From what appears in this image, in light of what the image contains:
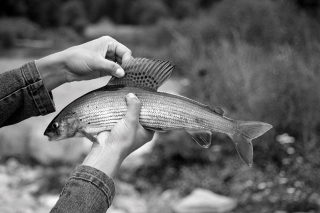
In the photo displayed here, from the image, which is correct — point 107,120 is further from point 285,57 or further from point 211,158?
point 285,57

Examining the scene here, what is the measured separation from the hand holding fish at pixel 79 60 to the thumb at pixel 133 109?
315mm

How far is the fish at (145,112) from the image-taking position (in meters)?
2.09

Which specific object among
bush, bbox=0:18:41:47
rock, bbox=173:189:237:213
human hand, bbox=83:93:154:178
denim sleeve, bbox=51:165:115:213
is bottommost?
denim sleeve, bbox=51:165:115:213

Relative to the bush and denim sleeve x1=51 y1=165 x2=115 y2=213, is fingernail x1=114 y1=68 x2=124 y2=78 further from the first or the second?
the bush

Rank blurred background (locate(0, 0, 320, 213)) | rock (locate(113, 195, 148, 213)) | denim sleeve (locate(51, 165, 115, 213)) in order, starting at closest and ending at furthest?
1. denim sleeve (locate(51, 165, 115, 213))
2. blurred background (locate(0, 0, 320, 213))
3. rock (locate(113, 195, 148, 213))

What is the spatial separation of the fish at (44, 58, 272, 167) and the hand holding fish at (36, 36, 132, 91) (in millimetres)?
195

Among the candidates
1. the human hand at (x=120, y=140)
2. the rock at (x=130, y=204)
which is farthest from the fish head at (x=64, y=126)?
the rock at (x=130, y=204)

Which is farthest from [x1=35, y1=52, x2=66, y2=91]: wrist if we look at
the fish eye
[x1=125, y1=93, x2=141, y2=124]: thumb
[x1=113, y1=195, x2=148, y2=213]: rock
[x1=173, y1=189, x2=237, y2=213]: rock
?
[x1=113, y1=195, x2=148, y2=213]: rock

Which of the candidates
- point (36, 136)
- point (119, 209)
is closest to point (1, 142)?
point (36, 136)

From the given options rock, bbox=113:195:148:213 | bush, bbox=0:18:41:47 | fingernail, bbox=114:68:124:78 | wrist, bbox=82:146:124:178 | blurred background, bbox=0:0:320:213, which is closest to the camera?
wrist, bbox=82:146:124:178

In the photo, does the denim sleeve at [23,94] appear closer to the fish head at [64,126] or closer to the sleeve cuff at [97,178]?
the fish head at [64,126]

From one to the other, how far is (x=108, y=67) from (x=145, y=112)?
0.32 m

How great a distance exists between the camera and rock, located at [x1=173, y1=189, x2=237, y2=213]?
4332mm

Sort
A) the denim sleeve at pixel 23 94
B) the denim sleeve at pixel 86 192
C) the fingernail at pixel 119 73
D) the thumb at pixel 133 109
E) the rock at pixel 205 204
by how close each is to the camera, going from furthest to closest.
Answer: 1. the rock at pixel 205 204
2. the denim sleeve at pixel 23 94
3. the fingernail at pixel 119 73
4. the thumb at pixel 133 109
5. the denim sleeve at pixel 86 192
